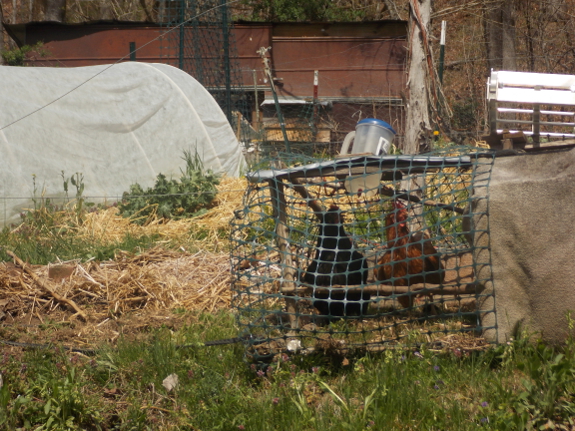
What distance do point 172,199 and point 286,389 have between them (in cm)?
Answer: 408

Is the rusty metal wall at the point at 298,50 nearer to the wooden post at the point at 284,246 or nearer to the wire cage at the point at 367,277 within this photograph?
the wire cage at the point at 367,277

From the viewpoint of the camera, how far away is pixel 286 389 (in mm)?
3113

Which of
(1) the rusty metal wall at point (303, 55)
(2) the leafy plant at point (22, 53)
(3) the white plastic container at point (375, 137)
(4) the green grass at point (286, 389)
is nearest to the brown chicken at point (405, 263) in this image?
(4) the green grass at point (286, 389)

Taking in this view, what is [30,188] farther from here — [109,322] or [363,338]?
[363,338]

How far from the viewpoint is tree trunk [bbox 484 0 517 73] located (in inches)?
437

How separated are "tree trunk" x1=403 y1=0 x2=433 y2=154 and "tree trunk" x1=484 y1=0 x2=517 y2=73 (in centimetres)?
→ 518

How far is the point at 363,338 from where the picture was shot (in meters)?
3.40

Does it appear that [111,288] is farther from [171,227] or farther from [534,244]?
[534,244]

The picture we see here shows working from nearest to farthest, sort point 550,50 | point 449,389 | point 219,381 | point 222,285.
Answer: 1. point 449,389
2. point 219,381
3. point 222,285
4. point 550,50

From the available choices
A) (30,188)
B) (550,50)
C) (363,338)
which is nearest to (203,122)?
(30,188)

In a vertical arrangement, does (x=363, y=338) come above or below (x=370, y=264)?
below

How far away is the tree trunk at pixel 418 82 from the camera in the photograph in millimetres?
5801

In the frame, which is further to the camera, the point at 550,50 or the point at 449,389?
the point at 550,50

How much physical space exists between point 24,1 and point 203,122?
21586mm
